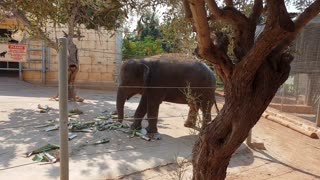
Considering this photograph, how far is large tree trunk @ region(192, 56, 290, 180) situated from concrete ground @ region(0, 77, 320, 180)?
348 millimetres

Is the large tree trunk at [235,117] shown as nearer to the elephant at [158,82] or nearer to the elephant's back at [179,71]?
the elephant at [158,82]

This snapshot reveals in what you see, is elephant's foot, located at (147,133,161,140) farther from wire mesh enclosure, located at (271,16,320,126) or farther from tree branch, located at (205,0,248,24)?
wire mesh enclosure, located at (271,16,320,126)

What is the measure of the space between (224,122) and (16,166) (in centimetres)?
319

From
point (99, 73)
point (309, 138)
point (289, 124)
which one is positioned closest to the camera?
point (309, 138)

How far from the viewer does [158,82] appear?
7.17m

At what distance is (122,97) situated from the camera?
23.4 feet

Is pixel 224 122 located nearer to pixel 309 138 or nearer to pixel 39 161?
pixel 39 161

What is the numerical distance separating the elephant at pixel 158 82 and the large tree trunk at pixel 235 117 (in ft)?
12.1

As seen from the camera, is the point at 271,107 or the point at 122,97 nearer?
the point at 122,97

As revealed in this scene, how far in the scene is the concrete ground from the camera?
4.86 metres

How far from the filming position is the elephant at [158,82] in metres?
7.08

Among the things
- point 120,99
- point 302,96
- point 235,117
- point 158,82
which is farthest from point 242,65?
point 302,96

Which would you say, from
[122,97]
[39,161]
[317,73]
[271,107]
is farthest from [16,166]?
[271,107]

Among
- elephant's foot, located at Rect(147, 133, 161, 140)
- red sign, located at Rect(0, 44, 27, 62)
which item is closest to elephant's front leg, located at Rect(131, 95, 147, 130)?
elephant's foot, located at Rect(147, 133, 161, 140)
